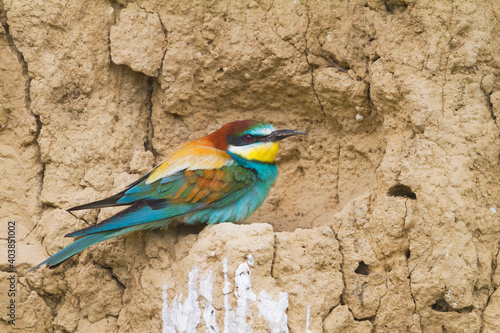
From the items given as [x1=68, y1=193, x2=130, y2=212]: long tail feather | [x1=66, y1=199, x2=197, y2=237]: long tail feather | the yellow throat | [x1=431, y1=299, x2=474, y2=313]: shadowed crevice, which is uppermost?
the yellow throat

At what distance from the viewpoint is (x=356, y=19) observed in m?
3.09

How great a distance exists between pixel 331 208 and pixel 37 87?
1598mm

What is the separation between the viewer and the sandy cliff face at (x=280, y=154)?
2502 mm

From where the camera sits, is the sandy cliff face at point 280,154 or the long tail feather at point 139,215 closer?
the sandy cliff face at point 280,154

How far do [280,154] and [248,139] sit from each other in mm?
341

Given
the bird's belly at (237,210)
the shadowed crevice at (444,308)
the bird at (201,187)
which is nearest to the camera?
the shadowed crevice at (444,308)

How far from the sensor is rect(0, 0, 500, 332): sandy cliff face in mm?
2502

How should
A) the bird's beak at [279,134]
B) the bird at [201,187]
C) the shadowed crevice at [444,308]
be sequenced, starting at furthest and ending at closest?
the bird's beak at [279,134] < the bird at [201,187] < the shadowed crevice at [444,308]

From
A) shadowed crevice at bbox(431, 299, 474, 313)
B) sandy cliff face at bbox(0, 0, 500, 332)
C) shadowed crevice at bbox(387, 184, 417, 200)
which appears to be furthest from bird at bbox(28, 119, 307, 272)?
shadowed crevice at bbox(431, 299, 474, 313)

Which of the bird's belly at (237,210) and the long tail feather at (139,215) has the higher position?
the long tail feather at (139,215)

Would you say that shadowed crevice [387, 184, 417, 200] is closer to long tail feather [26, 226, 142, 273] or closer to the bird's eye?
the bird's eye

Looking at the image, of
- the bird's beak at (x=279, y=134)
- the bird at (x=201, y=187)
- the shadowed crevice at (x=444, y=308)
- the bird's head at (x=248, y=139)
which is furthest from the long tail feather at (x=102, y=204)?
the shadowed crevice at (x=444, y=308)

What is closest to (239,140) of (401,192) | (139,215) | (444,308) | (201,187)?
(201,187)

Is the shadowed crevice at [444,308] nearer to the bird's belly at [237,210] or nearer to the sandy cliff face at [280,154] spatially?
the sandy cliff face at [280,154]
